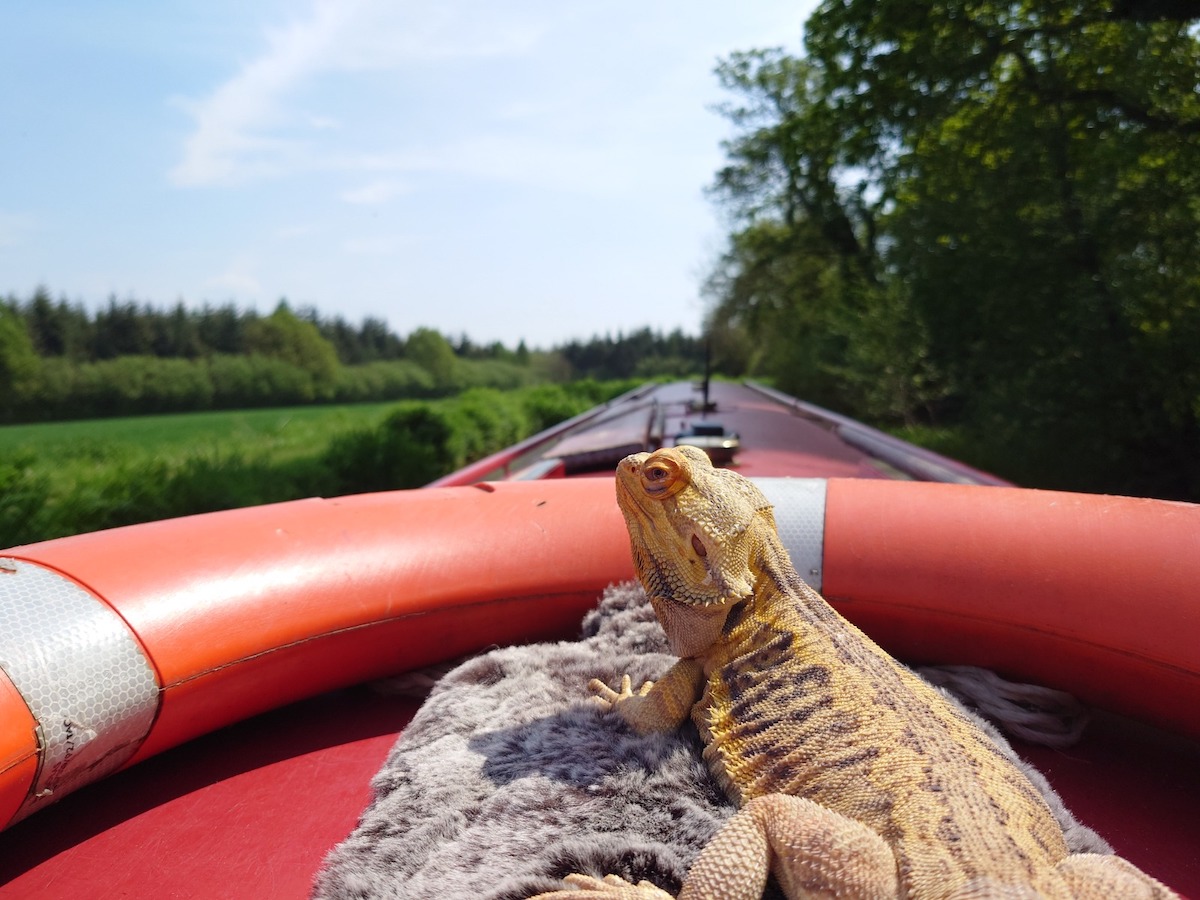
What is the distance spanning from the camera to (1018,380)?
8.53 meters

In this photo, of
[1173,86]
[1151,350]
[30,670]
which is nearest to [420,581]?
[30,670]

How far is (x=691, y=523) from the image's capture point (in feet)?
5.29

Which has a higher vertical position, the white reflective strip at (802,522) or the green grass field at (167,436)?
the white reflective strip at (802,522)

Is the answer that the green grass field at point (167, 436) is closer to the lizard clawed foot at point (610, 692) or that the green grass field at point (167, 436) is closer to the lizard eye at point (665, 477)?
the lizard clawed foot at point (610, 692)

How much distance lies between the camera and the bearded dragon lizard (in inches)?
Result: 45.1

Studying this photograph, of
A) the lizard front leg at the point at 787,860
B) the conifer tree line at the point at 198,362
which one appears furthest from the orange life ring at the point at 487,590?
the conifer tree line at the point at 198,362

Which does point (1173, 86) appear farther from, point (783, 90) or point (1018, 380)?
point (783, 90)

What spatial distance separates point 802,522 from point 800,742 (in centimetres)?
100

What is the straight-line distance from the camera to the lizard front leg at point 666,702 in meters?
1.74

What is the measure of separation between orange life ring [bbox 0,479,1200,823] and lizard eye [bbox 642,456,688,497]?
2.77 ft

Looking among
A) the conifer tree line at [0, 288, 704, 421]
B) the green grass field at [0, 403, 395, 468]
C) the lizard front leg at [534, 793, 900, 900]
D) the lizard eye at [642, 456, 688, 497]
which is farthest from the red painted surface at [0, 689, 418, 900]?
the conifer tree line at [0, 288, 704, 421]

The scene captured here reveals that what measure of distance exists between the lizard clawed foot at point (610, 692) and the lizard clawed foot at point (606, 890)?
0.53 m

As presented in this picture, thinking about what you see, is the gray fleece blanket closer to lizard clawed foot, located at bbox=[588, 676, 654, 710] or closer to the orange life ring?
lizard clawed foot, located at bbox=[588, 676, 654, 710]

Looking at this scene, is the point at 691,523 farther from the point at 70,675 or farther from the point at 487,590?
the point at 70,675
